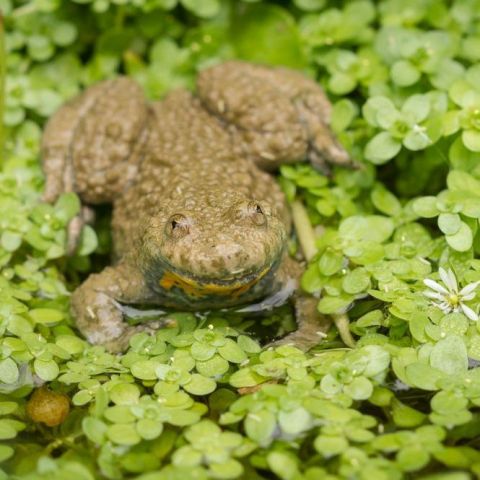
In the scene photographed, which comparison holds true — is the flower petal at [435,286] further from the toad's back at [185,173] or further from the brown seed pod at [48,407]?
the brown seed pod at [48,407]

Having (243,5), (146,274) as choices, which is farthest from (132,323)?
(243,5)

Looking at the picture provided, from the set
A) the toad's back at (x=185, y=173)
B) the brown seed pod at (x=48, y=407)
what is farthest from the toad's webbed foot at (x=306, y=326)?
the brown seed pod at (x=48, y=407)

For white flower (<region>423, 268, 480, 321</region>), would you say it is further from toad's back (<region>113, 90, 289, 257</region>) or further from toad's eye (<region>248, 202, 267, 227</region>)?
toad's back (<region>113, 90, 289, 257</region>)

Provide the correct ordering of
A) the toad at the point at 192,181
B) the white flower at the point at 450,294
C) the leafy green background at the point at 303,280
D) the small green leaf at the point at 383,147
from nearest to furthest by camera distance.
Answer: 1. the leafy green background at the point at 303,280
2. the white flower at the point at 450,294
3. the toad at the point at 192,181
4. the small green leaf at the point at 383,147

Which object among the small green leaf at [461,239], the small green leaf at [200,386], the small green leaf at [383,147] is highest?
the small green leaf at [383,147]

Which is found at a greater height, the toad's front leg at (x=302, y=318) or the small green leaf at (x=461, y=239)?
the small green leaf at (x=461, y=239)

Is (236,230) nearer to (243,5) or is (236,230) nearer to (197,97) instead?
(197,97)

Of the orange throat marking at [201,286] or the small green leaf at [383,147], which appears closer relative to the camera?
the orange throat marking at [201,286]
